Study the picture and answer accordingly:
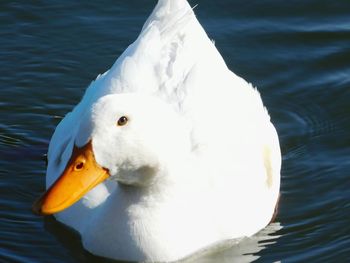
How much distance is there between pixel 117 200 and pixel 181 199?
0.41 m

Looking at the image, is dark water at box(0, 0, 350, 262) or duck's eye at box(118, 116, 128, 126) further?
dark water at box(0, 0, 350, 262)

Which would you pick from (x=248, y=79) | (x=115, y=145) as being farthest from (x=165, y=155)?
(x=248, y=79)

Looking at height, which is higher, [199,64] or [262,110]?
[199,64]

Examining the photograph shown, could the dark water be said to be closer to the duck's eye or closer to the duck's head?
the duck's head

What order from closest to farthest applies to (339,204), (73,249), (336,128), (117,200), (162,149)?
(162,149), (117,200), (73,249), (339,204), (336,128)

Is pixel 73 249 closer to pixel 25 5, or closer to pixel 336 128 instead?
pixel 336 128

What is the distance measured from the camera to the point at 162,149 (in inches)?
262

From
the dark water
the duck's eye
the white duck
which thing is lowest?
the dark water

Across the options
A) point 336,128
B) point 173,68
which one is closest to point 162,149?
point 173,68

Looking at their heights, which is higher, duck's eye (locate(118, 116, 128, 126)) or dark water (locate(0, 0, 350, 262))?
duck's eye (locate(118, 116, 128, 126))

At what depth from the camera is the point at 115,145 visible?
6469 mm

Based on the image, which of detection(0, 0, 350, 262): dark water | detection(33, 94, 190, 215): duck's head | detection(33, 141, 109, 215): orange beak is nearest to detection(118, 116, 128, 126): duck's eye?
detection(33, 94, 190, 215): duck's head

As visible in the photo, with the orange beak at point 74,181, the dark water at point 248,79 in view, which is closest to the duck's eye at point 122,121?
the orange beak at point 74,181

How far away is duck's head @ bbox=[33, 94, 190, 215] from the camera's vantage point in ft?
21.1
